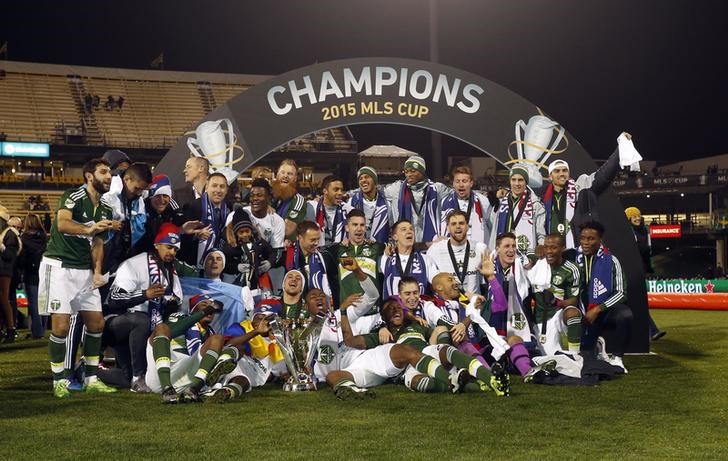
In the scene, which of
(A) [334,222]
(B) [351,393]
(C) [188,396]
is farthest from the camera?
(A) [334,222]

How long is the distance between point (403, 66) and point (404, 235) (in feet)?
9.18

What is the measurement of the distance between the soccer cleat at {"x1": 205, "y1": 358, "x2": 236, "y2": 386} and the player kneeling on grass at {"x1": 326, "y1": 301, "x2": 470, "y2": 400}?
885 mm

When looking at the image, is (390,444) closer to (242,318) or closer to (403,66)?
(242,318)

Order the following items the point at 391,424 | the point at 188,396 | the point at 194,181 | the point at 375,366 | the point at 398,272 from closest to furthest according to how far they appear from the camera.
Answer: the point at 391,424 < the point at 188,396 < the point at 375,366 < the point at 398,272 < the point at 194,181

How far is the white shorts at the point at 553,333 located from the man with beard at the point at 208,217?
349 centimetres

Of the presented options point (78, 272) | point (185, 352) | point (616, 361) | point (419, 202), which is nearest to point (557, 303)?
point (616, 361)

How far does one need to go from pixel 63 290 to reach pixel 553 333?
4.75 m

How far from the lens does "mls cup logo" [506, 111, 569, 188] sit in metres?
11.0

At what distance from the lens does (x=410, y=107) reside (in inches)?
439

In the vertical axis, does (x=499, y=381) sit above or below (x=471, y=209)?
below

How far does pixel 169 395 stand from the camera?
7.36 metres

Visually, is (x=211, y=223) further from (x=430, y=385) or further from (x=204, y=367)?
(x=430, y=385)

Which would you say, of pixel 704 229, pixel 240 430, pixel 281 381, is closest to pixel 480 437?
pixel 240 430

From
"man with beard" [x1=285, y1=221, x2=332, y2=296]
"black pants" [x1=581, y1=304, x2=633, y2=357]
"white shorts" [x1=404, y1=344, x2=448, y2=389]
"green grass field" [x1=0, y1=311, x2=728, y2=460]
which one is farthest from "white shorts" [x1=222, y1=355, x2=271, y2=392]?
"black pants" [x1=581, y1=304, x2=633, y2=357]
